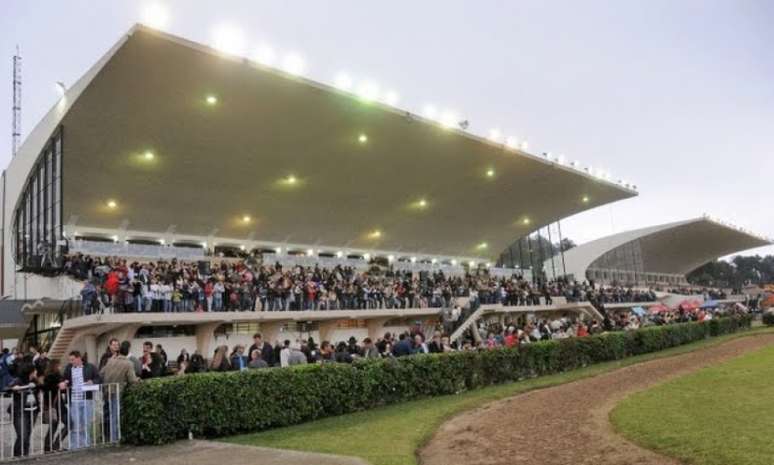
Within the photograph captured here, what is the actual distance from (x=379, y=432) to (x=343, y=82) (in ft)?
60.0

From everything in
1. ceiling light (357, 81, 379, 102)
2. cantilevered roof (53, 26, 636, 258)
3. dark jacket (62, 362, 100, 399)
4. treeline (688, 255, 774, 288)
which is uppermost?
ceiling light (357, 81, 379, 102)

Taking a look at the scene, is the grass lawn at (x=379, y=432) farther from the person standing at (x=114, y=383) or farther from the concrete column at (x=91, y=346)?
the concrete column at (x=91, y=346)

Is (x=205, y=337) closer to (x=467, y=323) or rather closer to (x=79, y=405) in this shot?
(x=467, y=323)

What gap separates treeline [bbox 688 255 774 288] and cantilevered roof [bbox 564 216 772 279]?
42.6ft

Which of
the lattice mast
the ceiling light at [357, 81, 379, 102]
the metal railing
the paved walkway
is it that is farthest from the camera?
the lattice mast

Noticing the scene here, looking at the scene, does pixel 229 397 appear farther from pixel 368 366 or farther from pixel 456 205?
pixel 456 205

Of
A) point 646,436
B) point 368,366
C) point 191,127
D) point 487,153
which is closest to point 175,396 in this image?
point 368,366

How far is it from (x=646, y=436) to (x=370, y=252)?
106ft

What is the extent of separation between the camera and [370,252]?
134 feet

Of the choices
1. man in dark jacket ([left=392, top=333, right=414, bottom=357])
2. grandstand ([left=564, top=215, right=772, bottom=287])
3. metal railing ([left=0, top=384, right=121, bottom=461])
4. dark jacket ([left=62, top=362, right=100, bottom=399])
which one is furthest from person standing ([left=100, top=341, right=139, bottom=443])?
grandstand ([left=564, top=215, right=772, bottom=287])

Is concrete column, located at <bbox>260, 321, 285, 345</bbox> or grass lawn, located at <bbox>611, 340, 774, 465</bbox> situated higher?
concrete column, located at <bbox>260, 321, 285, 345</bbox>

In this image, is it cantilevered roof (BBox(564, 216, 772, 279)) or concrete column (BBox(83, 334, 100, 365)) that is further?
cantilevered roof (BBox(564, 216, 772, 279))

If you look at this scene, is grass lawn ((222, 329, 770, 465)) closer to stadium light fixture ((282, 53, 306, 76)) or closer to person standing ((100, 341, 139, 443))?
person standing ((100, 341, 139, 443))

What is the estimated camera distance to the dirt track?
8.28m
